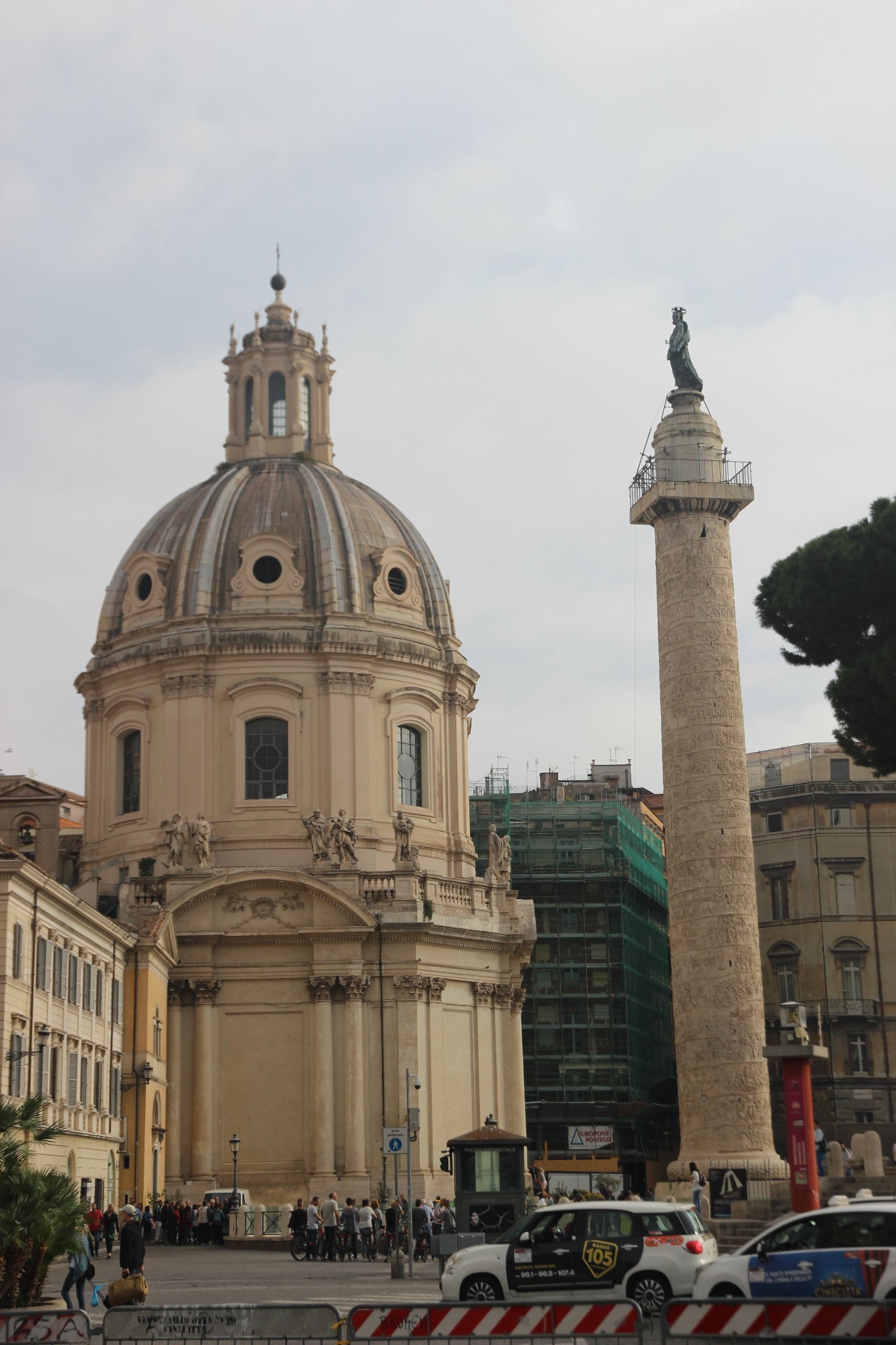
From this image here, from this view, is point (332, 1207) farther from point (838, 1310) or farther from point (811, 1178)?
point (838, 1310)

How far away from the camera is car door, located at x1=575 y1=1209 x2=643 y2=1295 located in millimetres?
20344

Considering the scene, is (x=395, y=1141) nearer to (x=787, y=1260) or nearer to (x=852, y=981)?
(x=787, y=1260)

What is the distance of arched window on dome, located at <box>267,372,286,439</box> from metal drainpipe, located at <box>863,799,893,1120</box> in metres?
24.4

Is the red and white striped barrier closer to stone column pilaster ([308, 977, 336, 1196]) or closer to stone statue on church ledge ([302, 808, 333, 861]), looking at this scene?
stone column pilaster ([308, 977, 336, 1196])

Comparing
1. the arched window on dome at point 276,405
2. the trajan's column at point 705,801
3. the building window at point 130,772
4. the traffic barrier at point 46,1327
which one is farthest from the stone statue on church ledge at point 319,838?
the traffic barrier at point 46,1327

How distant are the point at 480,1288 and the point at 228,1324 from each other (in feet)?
25.8

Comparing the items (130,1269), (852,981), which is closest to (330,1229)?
(130,1269)

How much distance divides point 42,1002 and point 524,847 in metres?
31.9

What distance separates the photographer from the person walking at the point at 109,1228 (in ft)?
122

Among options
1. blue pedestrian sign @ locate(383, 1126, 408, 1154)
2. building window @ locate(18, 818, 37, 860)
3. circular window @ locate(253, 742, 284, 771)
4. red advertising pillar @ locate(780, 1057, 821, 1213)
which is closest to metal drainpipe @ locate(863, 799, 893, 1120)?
circular window @ locate(253, 742, 284, 771)

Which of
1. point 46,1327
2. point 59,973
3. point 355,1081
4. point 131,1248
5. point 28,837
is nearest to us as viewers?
point 46,1327

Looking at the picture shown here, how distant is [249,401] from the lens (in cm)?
6309

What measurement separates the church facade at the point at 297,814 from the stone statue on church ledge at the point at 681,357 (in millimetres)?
12363

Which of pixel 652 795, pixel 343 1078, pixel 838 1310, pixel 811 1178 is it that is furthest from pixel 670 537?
pixel 652 795
